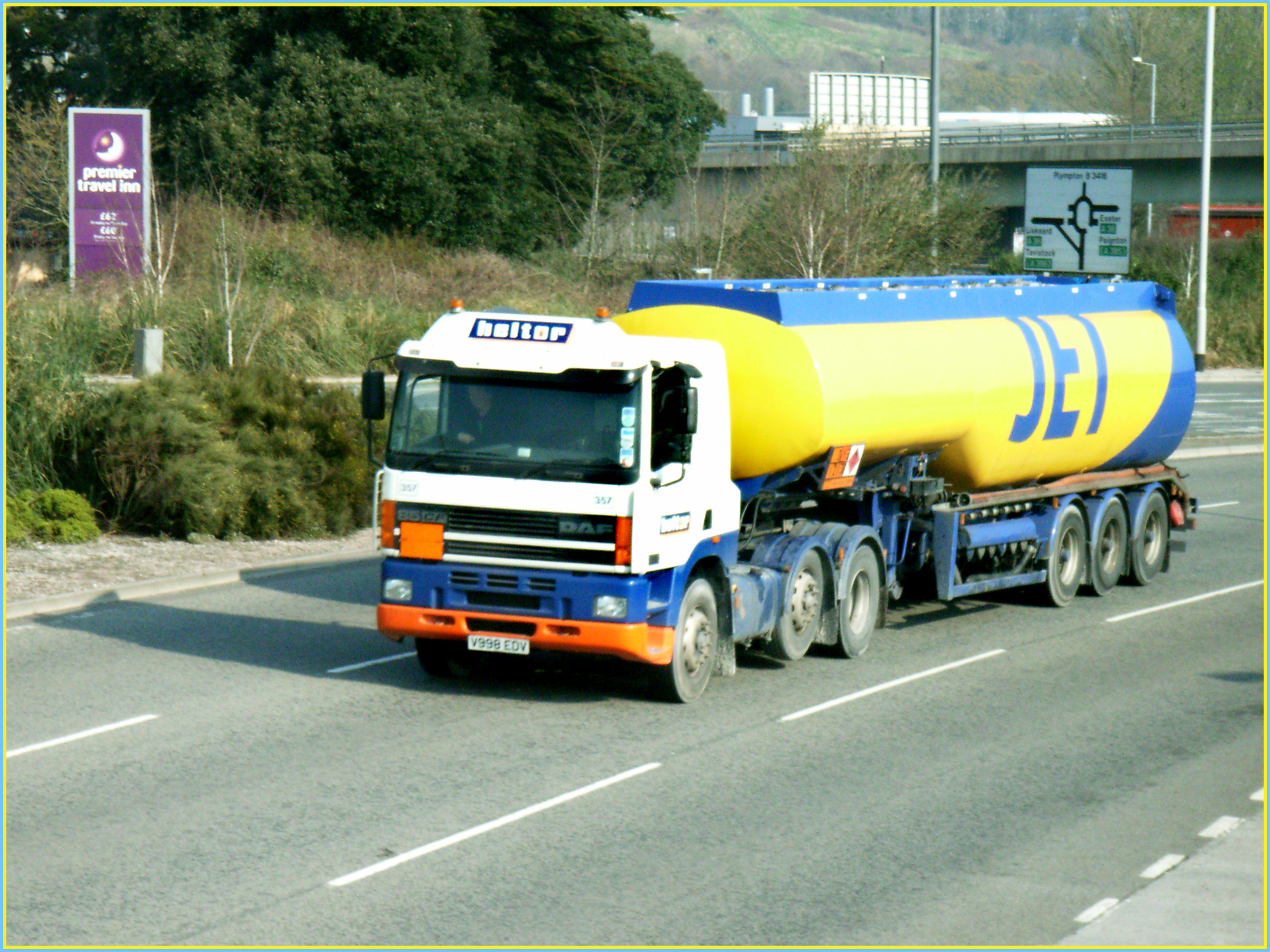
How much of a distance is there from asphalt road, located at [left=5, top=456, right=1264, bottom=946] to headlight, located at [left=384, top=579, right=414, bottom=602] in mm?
761

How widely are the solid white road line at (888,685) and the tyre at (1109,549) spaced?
3679 mm

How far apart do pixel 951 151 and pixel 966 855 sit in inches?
2472

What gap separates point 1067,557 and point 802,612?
16.6ft

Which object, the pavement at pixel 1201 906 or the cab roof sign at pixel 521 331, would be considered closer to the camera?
the pavement at pixel 1201 906

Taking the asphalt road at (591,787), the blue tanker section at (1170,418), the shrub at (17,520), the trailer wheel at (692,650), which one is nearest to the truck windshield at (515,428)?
the trailer wheel at (692,650)

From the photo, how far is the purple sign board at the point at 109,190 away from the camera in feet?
94.3

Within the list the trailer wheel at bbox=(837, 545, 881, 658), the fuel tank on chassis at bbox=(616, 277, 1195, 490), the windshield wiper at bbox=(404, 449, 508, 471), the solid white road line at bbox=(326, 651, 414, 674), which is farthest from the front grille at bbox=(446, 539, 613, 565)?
the trailer wheel at bbox=(837, 545, 881, 658)

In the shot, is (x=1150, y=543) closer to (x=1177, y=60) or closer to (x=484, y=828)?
(x=484, y=828)

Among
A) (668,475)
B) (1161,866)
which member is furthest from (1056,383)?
(1161,866)

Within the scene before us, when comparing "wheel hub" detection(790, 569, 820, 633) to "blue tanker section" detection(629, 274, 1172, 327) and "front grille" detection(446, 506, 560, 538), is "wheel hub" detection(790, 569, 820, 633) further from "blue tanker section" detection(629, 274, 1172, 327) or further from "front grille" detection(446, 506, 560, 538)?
"front grille" detection(446, 506, 560, 538)

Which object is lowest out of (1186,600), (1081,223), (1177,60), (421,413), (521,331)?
(1186,600)

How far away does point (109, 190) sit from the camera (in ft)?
95.5

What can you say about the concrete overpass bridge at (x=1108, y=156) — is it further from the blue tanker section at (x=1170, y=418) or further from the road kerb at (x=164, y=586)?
the road kerb at (x=164, y=586)

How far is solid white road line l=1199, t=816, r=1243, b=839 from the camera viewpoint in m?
9.32
